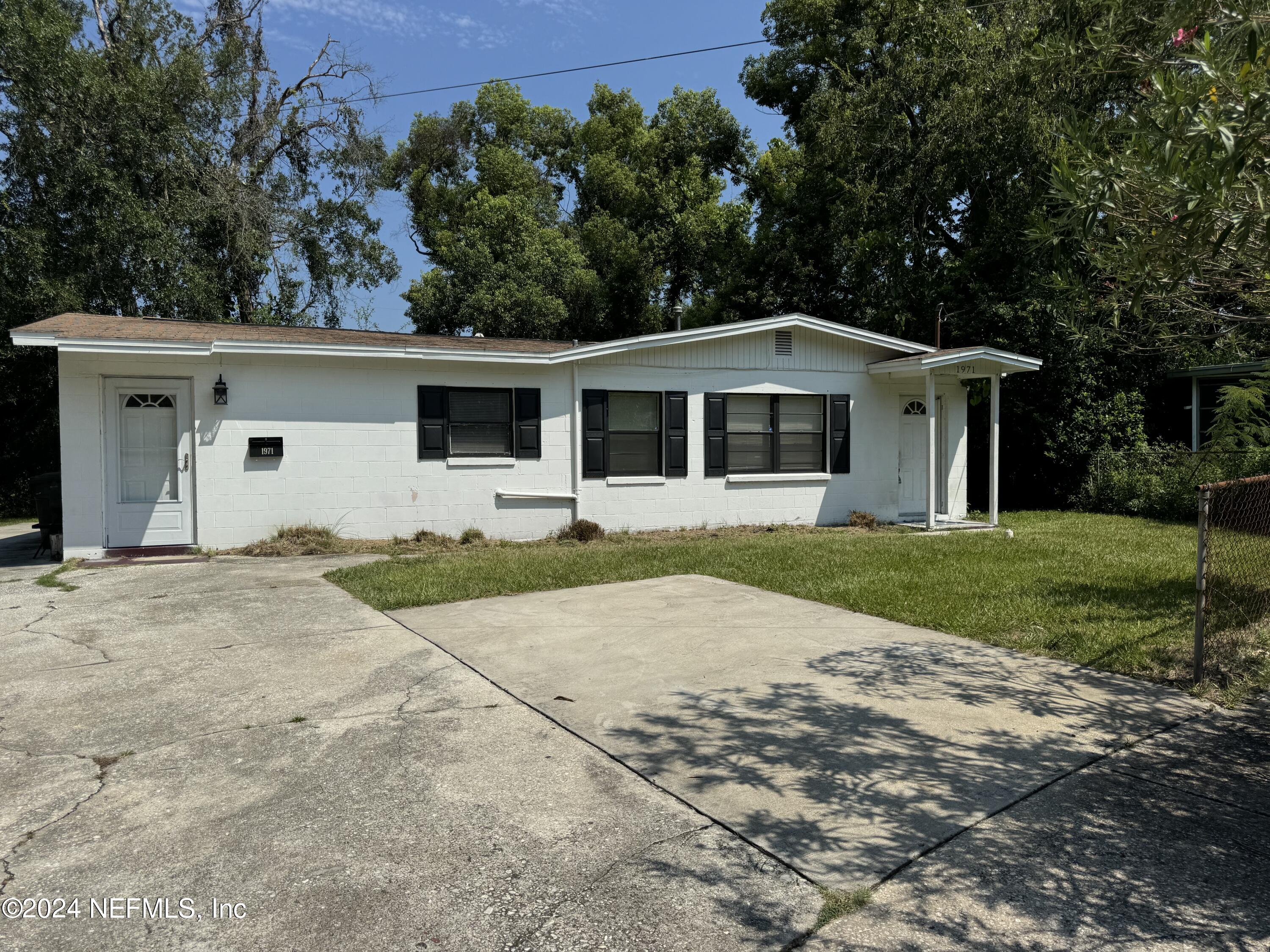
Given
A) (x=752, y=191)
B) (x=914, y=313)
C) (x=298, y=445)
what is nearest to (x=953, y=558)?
(x=298, y=445)

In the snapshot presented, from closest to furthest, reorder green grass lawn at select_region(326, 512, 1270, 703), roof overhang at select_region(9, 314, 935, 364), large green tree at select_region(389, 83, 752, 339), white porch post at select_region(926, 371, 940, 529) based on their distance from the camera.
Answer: green grass lawn at select_region(326, 512, 1270, 703) → roof overhang at select_region(9, 314, 935, 364) → white porch post at select_region(926, 371, 940, 529) → large green tree at select_region(389, 83, 752, 339)

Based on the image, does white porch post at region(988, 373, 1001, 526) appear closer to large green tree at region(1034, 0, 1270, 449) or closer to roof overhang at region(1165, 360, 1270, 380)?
roof overhang at region(1165, 360, 1270, 380)

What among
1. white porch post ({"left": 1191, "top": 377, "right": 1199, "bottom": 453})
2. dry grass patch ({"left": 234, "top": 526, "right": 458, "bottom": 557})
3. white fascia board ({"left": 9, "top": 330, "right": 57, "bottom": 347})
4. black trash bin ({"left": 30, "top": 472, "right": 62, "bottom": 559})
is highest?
white fascia board ({"left": 9, "top": 330, "right": 57, "bottom": 347})

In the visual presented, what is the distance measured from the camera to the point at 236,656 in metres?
5.91

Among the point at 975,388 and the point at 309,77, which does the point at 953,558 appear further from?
the point at 309,77

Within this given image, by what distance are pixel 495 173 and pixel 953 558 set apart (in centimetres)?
2334

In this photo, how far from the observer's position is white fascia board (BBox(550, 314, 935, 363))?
492 inches

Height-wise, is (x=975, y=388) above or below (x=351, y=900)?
above

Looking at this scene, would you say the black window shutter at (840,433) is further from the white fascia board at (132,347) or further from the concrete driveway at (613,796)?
the white fascia board at (132,347)

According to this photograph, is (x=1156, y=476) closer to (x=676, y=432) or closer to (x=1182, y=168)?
(x=676, y=432)

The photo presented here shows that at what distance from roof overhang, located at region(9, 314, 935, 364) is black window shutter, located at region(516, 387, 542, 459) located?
483 millimetres

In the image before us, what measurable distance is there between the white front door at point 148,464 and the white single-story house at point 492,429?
2 centimetres

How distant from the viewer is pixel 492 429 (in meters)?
12.5

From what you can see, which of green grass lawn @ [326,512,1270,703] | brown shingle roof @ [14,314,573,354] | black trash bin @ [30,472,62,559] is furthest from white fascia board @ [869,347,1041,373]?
black trash bin @ [30,472,62,559]
